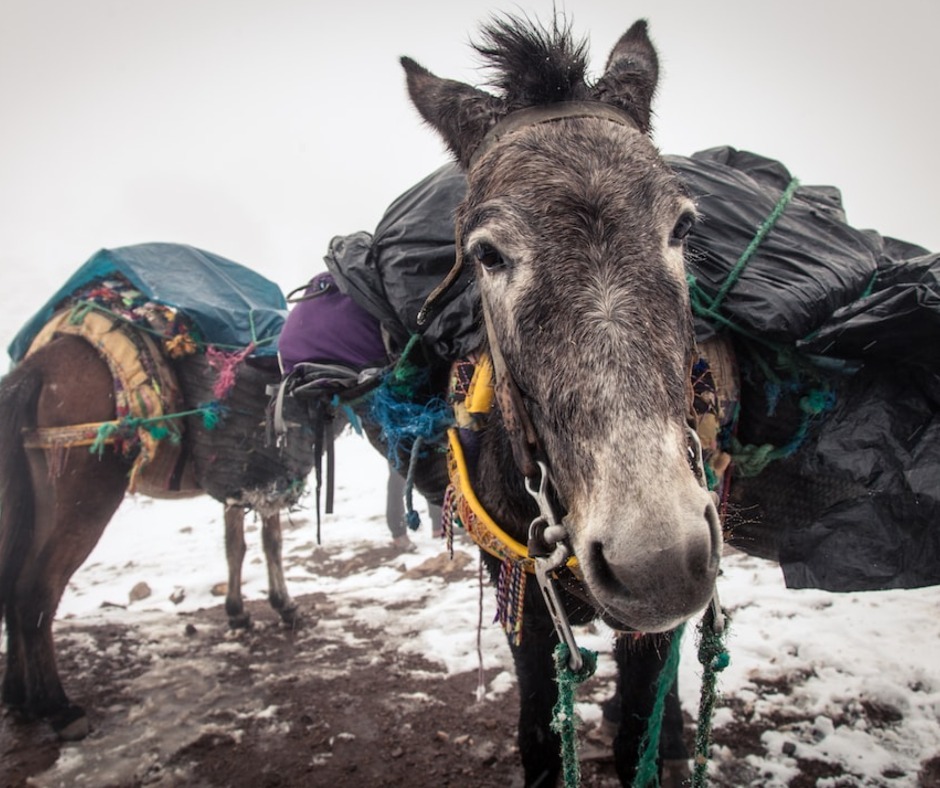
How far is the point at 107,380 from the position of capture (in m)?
3.48

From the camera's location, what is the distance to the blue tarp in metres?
3.58

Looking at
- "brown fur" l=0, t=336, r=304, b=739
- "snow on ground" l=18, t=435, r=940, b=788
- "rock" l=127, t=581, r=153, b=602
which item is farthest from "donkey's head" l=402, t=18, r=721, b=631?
"rock" l=127, t=581, r=153, b=602

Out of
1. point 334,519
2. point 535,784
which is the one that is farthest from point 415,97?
point 334,519

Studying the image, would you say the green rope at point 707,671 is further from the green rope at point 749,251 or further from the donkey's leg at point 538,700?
the green rope at point 749,251

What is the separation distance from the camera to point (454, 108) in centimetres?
180

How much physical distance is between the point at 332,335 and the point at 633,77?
170 centimetres

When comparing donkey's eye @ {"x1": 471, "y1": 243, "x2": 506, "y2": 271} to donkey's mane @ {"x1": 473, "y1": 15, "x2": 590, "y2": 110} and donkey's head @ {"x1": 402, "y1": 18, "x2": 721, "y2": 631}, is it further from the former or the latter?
donkey's mane @ {"x1": 473, "y1": 15, "x2": 590, "y2": 110}

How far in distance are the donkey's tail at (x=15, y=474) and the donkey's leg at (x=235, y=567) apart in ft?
4.47

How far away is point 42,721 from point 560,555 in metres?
3.74

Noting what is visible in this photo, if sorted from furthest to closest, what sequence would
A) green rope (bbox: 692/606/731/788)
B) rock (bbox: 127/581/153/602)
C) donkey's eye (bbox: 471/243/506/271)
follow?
rock (bbox: 127/581/153/602) → donkey's eye (bbox: 471/243/506/271) → green rope (bbox: 692/606/731/788)

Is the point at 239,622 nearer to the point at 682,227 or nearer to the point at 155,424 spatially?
the point at 155,424

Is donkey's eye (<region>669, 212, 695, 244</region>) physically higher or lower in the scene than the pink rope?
higher

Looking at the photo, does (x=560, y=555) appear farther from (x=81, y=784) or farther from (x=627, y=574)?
(x=81, y=784)

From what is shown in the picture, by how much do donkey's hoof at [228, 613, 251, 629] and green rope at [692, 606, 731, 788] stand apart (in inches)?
163
